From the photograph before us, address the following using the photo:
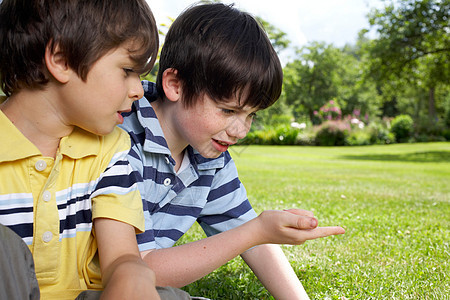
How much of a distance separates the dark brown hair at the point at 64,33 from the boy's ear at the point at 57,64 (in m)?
0.02

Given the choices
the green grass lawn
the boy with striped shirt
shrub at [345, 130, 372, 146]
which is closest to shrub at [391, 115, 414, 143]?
shrub at [345, 130, 372, 146]

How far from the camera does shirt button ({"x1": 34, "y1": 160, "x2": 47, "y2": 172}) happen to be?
1288 mm

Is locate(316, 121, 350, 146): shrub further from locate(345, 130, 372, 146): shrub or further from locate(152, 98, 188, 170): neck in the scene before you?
locate(152, 98, 188, 170): neck

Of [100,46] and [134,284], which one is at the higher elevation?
[100,46]

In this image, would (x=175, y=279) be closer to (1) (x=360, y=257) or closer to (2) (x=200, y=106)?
(2) (x=200, y=106)

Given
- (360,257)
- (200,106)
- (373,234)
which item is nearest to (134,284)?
(200,106)

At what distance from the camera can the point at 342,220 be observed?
3545 millimetres

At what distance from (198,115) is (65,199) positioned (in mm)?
610

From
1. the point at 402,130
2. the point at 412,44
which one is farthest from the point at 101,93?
the point at 402,130

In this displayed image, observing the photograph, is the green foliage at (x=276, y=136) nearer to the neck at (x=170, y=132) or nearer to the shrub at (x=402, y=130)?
the shrub at (x=402, y=130)

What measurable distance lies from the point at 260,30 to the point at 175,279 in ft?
3.42

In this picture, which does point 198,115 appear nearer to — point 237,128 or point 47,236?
point 237,128

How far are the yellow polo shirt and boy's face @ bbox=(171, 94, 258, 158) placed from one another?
332mm

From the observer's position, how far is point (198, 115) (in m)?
1.71
